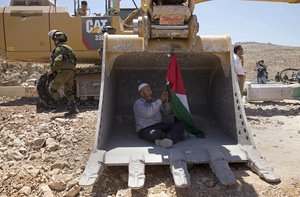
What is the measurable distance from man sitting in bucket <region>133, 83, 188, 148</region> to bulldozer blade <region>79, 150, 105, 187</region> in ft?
2.69

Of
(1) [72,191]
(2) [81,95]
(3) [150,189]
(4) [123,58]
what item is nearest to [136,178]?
(3) [150,189]

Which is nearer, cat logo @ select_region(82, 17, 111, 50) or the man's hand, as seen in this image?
the man's hand

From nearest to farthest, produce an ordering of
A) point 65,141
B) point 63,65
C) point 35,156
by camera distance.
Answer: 1. point 35,156
2. point 65,141
3. point 63,65

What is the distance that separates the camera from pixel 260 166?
13.2 ft

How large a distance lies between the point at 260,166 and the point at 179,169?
2.78 feet

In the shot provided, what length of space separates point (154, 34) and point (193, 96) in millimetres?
2295

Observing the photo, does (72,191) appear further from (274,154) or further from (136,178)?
(274,154)

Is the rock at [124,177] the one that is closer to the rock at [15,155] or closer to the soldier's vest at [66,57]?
the rock at [15,155]

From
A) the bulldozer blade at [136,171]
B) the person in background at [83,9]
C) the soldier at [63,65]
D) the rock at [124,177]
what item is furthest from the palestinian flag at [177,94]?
the person in background at [83,9]

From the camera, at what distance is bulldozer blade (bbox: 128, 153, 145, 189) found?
3.63m

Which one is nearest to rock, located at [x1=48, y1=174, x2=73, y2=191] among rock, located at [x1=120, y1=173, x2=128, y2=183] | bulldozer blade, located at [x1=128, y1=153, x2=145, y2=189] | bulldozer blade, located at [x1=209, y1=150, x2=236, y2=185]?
rock, located at [x1=120, y1=173, x2=128, y2=183]

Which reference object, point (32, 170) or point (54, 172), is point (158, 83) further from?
point (32, 170)

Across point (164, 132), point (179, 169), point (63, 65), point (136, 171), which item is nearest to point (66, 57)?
point (63, 65)

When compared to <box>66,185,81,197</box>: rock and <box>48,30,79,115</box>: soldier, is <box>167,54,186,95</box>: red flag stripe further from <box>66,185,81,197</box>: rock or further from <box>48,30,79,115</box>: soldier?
<box>48,30,79,115</box>: soldier
